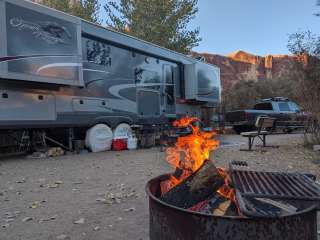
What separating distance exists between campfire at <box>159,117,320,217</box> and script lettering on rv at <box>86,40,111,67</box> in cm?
719

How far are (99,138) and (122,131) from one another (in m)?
0.94

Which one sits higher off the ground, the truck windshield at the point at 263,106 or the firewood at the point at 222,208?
the truck windshield at the point at 263,106

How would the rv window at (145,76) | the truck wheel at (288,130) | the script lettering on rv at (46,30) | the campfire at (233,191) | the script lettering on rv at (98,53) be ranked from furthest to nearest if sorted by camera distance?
the truck wheel at (288,130), the rv window at (145,76), the script lettering on rv at (98,53), the script lettering on rv at (46,30), the campfire at (233,191)

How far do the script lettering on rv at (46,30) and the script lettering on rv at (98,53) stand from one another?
94cm

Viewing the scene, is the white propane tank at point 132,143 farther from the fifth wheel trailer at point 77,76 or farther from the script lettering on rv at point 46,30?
the script lettering on rv at point 46,30

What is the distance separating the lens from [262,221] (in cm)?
214

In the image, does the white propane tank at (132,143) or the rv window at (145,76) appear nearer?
the white propane tank at (132,143)

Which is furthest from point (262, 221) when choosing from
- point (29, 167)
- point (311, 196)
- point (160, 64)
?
point (160, 64)

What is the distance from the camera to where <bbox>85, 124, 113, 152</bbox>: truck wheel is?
998 cm

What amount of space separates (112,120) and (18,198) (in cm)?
Result: 583

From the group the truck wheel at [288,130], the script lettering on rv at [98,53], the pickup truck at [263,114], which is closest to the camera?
the script lettering on rv at [98,53]

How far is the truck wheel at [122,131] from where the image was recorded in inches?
421

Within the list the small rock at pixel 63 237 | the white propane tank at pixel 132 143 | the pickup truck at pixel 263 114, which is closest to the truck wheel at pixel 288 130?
the pickup truck at pixel 263 114

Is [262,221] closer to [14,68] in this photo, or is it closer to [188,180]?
[188,180]
